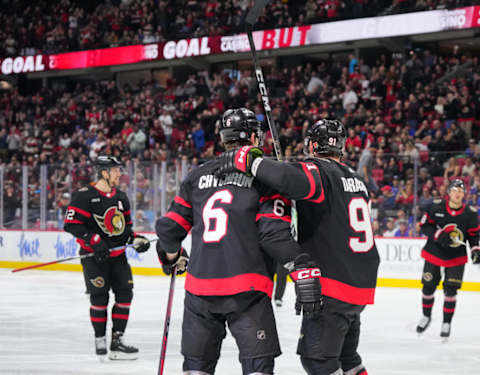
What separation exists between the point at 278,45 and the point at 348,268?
14976 millimetres

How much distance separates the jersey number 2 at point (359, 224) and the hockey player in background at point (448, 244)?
3918mm

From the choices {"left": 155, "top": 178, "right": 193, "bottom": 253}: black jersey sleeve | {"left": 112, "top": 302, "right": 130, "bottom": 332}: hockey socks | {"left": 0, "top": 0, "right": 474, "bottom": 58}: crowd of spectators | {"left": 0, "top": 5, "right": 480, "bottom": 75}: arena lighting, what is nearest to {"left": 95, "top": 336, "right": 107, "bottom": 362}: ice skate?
{"left": 112, "top": 302, "right": 130, "bottom": 332}: hockey socks


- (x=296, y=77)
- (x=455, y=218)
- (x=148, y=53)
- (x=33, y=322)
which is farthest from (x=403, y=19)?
(x=33, y=322)

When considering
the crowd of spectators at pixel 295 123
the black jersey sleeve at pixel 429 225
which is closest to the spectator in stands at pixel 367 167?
the crowd of spectators at pixel 295 123

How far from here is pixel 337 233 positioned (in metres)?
3.35

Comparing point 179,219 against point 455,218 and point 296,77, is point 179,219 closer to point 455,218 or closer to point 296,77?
point 455,218

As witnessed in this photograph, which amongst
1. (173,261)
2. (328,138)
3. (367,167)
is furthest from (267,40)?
(173,261)

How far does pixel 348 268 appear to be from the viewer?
3.36 metres

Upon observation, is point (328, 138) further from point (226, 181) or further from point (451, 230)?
point (451, 230)

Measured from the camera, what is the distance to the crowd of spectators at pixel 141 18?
1724 cm

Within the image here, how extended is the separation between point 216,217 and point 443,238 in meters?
4.40

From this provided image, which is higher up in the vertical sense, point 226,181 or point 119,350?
point 226,181

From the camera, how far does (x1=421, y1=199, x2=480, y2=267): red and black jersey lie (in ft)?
23.7

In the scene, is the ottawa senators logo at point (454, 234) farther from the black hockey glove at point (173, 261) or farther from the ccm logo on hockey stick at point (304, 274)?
the ccm logo on hockey stick at point (304, 274)
